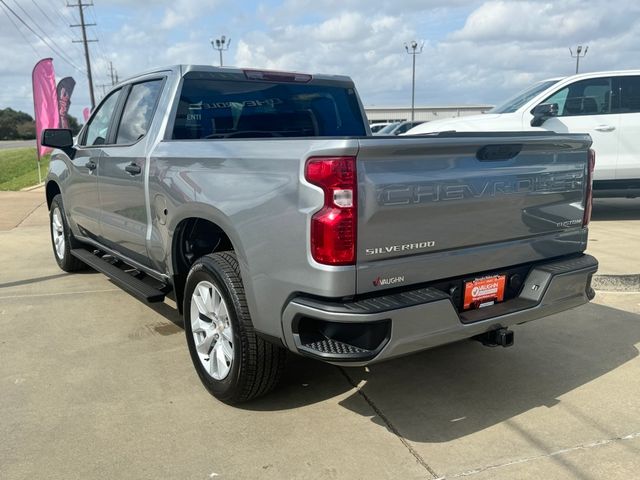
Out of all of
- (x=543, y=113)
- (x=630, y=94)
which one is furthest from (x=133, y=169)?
(x=630, y=94)

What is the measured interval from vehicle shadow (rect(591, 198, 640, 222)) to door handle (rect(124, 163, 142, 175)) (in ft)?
25.0

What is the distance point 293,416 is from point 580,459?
146 cm

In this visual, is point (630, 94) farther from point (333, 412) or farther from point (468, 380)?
point (333, 412)

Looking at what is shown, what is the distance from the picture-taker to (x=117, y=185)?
451 cm

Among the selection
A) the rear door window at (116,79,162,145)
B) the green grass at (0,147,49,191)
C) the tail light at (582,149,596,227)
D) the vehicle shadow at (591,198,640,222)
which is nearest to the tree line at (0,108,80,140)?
the green grass at (0,147,49,191)

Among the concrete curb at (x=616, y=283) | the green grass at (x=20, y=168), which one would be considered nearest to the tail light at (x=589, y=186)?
the concrete curb at (x=616, y=283)

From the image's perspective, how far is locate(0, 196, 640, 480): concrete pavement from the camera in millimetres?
2768

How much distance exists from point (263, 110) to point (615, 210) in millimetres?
8088

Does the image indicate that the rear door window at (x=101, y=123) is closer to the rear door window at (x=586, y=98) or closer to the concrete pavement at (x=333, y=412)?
the concrete pavement at (x=333, y=412)

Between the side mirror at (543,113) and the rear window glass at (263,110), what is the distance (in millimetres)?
4354

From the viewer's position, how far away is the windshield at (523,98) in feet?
28.2

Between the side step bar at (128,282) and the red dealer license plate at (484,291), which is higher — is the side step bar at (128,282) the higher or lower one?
the lower one

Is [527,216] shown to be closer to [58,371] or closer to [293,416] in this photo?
[293,416]

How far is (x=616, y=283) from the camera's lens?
541cm
